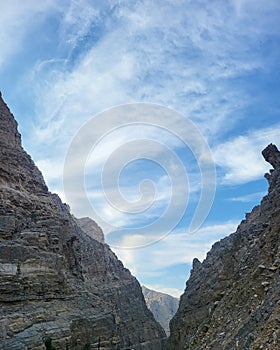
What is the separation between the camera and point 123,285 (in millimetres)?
81938

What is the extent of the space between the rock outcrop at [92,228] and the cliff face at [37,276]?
314 ft

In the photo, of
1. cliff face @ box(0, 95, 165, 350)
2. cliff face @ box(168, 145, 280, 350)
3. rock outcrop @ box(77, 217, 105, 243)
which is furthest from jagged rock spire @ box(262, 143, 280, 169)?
rock outcrop @ box(77, 217, 105, 243)

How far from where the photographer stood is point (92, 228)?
5856 inches

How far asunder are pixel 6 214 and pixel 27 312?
1216 centimetres

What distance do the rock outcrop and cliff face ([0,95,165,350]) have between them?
95705 millimetres

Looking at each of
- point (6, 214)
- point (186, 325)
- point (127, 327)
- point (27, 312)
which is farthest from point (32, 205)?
point (127, 327)

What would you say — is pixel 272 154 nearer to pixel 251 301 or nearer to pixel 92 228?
pixel 251 301

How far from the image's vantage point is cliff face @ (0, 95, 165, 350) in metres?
27.7

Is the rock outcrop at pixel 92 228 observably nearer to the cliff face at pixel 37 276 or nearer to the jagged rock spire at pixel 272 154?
the cliff face at pixel 37 276

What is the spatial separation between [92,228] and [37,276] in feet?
389

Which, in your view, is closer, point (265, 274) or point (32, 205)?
point (265, 274)

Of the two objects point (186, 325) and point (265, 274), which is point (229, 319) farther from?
point (186, 325)

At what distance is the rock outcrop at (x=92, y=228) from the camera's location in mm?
144988

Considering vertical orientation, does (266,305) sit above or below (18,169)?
below
